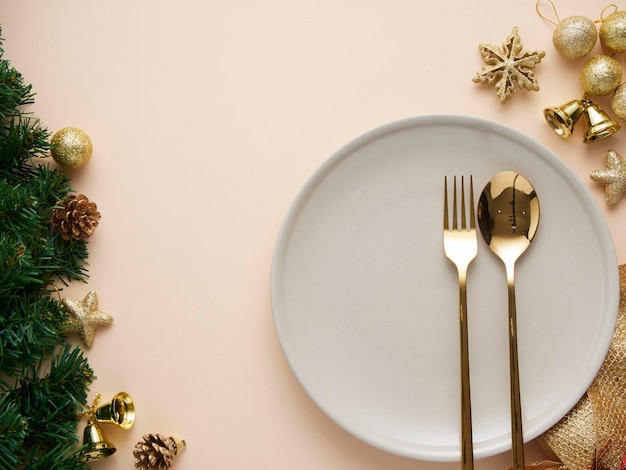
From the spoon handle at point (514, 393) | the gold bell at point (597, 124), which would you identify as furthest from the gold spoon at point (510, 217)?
the gold bell at point (597, 124)

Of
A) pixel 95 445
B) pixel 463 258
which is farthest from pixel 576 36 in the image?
pixel 95 445

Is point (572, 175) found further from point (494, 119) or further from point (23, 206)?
point (23, 206)

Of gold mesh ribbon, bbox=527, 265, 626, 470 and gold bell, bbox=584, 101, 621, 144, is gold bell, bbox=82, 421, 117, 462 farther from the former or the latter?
gold bell, bbox=584, 101, 621, 144

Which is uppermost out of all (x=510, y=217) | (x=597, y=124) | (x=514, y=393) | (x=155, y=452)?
(x=597, y=124)

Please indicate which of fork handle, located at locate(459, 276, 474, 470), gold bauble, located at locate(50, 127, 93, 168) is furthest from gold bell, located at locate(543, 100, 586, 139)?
gold bauble, located at locate(50, 127, 93, 168)

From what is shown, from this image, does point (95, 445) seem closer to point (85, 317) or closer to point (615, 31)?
point (85, 317)

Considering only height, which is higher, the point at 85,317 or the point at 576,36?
the point at 576,36

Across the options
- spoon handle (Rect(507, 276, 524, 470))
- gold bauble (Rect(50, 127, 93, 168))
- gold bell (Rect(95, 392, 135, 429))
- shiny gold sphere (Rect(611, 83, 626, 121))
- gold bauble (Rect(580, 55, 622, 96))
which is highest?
gold bauble (Rect(580, 55, 622, 96))
